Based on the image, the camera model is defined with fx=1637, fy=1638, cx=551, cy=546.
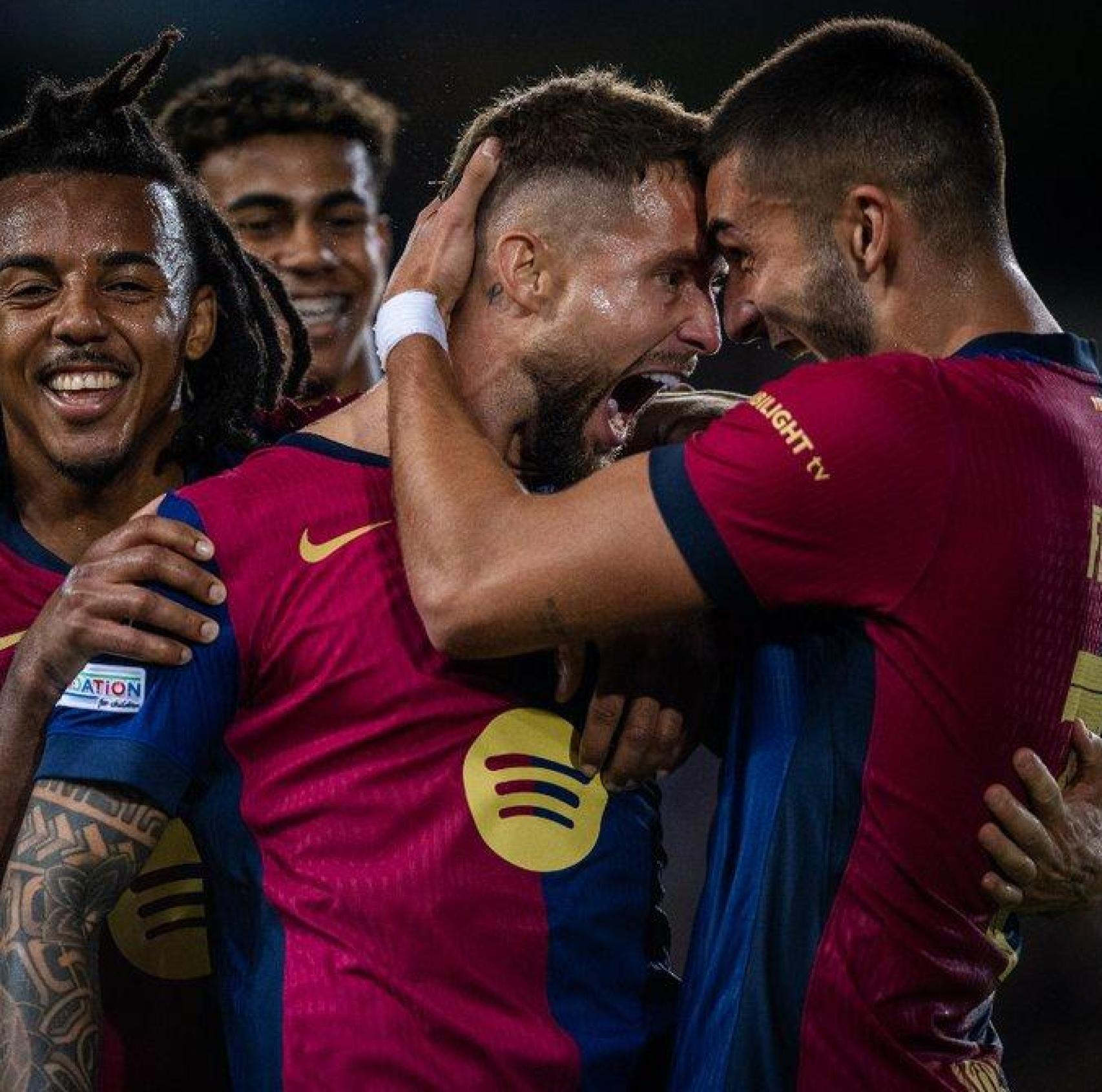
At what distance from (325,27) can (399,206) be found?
3.66ft

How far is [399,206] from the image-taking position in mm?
5492

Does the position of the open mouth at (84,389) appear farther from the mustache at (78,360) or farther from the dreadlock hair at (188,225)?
the dreadlock hair at (188,225)

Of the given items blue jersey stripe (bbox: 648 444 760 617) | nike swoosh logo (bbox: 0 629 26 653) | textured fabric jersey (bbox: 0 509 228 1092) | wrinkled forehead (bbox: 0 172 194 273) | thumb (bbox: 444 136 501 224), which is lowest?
textured fabric jersey (bbox: 0 509 228 1092)

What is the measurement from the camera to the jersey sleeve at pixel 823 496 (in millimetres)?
1818

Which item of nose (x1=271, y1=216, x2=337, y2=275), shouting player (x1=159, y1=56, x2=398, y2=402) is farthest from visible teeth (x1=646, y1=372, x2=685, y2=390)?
nose (x1=271, y1=216, x2=337, y2=275)

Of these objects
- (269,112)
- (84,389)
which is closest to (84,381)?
(84,389)

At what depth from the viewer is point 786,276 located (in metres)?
2.17

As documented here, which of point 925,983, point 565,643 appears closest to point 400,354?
point 565,643

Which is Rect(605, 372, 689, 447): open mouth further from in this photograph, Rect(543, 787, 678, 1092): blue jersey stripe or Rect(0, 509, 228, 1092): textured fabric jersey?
Rect(0, 509, 228, 1092): textured fabric jersey

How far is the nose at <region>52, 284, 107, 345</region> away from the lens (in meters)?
2.58

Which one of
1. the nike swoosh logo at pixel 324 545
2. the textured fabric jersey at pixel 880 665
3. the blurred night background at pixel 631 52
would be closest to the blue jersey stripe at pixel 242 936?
the nike swoosh logo at pixel 324 545

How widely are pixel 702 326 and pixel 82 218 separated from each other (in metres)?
1.02

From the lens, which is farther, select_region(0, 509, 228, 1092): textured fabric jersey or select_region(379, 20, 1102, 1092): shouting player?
select_region(0, 509, 228, 1092): textured fabric jersey

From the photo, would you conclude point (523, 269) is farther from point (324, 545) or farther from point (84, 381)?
point (84, 381)
